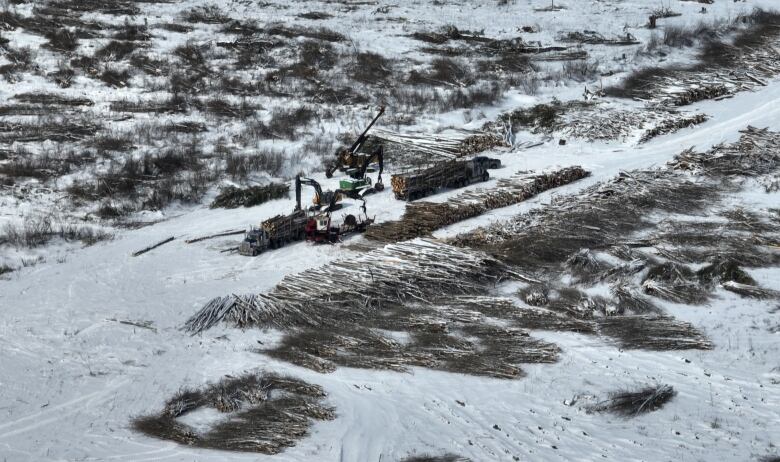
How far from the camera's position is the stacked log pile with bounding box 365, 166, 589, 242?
22984 mm

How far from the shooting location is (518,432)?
1360cm

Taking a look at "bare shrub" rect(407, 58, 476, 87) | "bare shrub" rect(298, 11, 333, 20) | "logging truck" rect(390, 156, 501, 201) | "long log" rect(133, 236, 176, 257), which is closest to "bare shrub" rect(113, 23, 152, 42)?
"bare shrub" rect(298, 11, 333, 20)

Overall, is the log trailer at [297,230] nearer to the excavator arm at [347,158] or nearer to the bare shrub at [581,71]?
the excavator arm at [347,158]

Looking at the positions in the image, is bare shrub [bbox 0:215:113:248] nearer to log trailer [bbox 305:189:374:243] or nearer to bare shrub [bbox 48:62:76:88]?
log trailer [bbox 305:189:374:243]

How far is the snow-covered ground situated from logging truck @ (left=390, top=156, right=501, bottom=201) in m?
3.30

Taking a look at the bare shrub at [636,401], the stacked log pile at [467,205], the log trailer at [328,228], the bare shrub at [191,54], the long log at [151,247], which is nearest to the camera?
the bare shrub at [636,401]

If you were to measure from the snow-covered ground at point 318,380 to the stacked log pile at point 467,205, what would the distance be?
81 centimetres

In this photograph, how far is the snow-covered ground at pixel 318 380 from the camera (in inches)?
518

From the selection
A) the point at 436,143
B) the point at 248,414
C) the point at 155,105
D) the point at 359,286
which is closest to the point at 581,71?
the point at 436,143

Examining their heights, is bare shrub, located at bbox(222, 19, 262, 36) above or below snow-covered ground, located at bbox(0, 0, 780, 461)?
above

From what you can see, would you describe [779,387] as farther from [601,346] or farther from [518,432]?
[518,432]

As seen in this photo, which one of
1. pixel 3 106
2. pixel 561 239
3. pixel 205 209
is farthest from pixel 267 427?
pixel 3 106

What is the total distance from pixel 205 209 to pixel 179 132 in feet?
22.9

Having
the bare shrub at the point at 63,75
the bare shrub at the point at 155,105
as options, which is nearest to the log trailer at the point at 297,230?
the bare shrub at the point at 155,105
